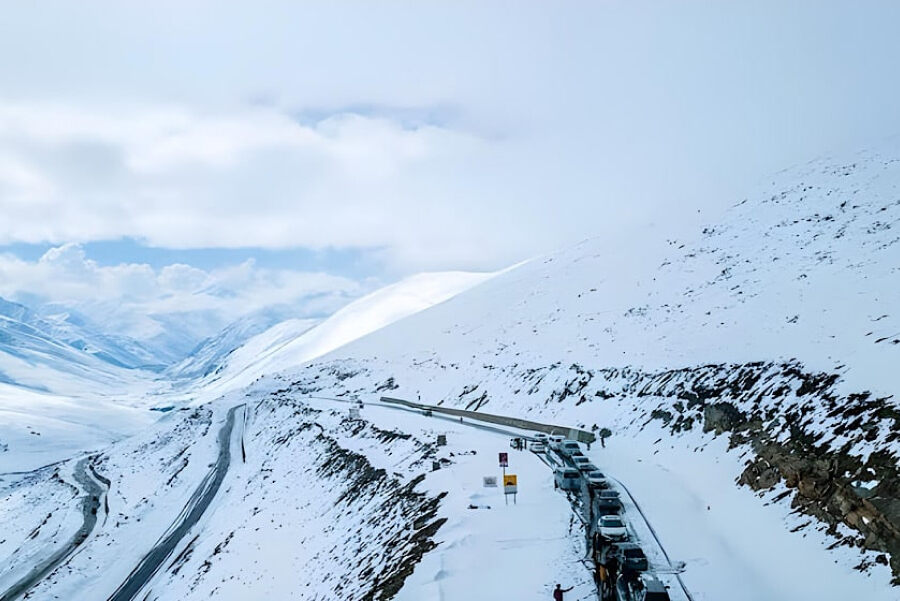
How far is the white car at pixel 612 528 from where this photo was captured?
16.6 m

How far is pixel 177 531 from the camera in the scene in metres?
41.8

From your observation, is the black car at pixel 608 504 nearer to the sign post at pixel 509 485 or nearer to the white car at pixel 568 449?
the sign post at pixel 509 485

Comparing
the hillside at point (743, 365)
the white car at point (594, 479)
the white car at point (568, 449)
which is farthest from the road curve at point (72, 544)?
the hillside at point (743, 365)

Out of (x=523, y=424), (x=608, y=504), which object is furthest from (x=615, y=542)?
(x=523, y=424)

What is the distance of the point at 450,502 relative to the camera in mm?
23625

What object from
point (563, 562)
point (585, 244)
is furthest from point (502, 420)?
point (585, 244)

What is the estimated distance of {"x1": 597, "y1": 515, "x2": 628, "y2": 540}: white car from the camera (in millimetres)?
16562

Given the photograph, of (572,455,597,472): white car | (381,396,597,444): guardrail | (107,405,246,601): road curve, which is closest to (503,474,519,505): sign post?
(572,455,597,472): white car

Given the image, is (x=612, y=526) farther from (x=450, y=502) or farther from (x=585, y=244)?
(x=585, y=244)

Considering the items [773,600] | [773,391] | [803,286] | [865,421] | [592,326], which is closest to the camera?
[773,600]

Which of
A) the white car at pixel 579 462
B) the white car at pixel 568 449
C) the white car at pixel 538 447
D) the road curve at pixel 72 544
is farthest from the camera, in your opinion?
the road curve at pixel 72 544

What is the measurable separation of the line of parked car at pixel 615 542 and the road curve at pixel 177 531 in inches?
1034

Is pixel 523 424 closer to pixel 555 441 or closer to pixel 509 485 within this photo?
pixel 555 441

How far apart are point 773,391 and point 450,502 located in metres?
14.9
